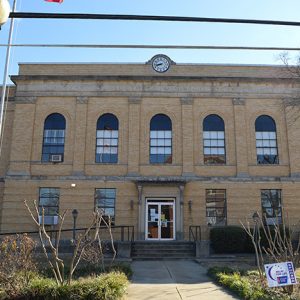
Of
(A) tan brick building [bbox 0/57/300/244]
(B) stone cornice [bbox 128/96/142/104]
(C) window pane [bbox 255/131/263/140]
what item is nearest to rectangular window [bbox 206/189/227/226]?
(A) tan brick building [bbox 0/57/300/244]

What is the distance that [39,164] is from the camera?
24453 mm

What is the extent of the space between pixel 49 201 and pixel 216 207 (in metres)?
10.3

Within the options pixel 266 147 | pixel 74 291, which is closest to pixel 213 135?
pixel 266 147

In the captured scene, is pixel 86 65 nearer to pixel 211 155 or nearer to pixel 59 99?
pixel 59 99

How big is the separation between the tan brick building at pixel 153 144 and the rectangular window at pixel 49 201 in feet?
0.20

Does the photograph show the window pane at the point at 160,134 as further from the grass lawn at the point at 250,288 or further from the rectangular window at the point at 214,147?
the grass lawn at the point at 250,288

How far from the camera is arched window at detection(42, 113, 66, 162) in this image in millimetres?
24734

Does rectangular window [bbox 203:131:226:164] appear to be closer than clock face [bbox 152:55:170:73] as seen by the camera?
Yes

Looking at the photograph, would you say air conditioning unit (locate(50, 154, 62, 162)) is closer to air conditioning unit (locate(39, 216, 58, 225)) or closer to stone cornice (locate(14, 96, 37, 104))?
air conditioning unit (locate(39, 216, 58, 225))

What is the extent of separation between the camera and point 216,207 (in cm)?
2406

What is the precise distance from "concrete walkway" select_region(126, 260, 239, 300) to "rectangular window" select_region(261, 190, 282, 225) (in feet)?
27.7

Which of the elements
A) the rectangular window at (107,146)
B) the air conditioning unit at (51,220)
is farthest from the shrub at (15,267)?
the rectangular window at (107,146)

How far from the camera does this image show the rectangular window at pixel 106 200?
938 inches

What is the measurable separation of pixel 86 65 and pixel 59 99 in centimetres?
299
